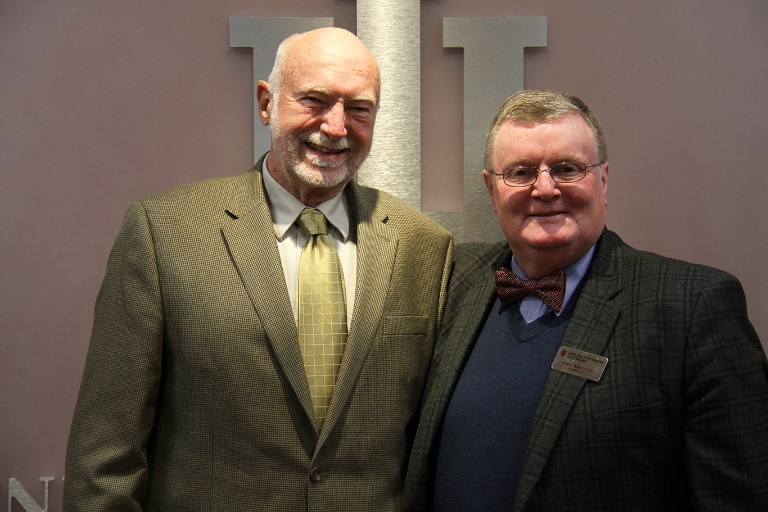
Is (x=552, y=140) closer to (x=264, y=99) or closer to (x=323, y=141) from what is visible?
(x=323, y=141)

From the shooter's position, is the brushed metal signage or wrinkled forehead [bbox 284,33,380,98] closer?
wrinkled forehead [bbox 284,33,380,98]

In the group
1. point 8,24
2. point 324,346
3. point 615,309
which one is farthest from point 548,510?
point 8,24

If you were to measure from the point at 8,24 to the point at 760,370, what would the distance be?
8.05 feet

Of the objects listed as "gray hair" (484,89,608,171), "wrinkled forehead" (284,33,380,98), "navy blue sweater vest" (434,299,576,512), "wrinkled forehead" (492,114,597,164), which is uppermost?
"wrinkled forehead" (284,33,380,98)

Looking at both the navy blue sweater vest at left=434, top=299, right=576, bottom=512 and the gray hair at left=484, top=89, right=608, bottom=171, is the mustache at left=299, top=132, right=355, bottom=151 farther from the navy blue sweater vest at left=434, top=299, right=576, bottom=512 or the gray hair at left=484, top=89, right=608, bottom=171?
the navy blue sweater vest at left=434, top=299, right=576, bottom=512

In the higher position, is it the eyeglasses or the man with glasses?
the eyeglasses

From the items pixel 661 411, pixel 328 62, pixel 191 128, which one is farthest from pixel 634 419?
pixel 191 128

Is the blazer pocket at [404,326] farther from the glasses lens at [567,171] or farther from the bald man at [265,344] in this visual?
the glasses lens at [567,171]

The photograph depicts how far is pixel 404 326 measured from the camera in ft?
6.07

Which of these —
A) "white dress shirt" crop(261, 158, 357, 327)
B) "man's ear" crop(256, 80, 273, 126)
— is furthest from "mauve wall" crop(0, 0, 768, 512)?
"white dress shirt" crop(261, 158, 357, 327)

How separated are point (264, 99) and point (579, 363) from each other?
3.43 ft

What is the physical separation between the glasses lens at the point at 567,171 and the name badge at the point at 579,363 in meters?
0.39

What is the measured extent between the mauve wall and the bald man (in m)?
0.71

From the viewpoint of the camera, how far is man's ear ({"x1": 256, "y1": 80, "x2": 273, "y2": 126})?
1.95 m
